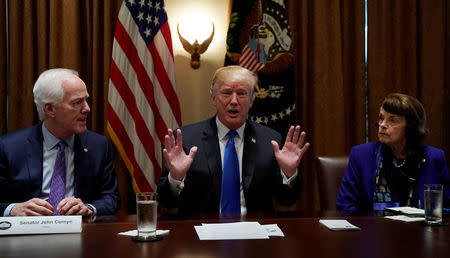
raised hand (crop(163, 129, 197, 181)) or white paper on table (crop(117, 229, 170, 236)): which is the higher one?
raised hand (crop(163, 129, 197, 181))

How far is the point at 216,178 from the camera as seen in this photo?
8.00 feet

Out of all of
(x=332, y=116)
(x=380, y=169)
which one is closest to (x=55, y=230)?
(x=380, y=169)

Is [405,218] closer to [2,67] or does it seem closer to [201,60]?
[201,60]

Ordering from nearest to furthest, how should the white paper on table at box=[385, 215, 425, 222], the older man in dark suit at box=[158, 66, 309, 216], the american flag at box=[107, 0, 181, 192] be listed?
the white paper on table at box=[385, 215, 425, 222]
the older man in dark suit at box=[158, 66, 309, 216]
the american flag at box=[107, 0, 181, 192]

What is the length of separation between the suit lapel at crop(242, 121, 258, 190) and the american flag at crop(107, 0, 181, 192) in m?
1.24

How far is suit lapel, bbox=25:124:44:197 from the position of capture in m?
2.38

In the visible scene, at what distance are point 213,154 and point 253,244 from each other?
1159 mm

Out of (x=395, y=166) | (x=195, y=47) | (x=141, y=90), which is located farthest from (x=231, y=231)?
Answer: (x=195, y=47)

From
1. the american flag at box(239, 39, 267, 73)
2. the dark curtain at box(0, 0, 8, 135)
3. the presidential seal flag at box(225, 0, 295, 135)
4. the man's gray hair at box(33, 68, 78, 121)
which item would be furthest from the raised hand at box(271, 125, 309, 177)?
the dark curtain at box(0, 0, 8, 135)

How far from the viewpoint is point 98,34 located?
3.84 metres

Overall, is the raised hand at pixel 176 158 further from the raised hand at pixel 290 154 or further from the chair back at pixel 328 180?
the chair back at pixel 328 180

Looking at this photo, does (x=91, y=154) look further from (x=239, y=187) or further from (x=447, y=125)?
(x=447, y=125)

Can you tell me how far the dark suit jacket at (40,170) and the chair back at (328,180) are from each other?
116 centimetres

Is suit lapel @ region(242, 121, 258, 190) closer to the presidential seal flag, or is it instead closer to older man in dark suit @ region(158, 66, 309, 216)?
older man in dark suit @ region(158, 66, 309, 216)
